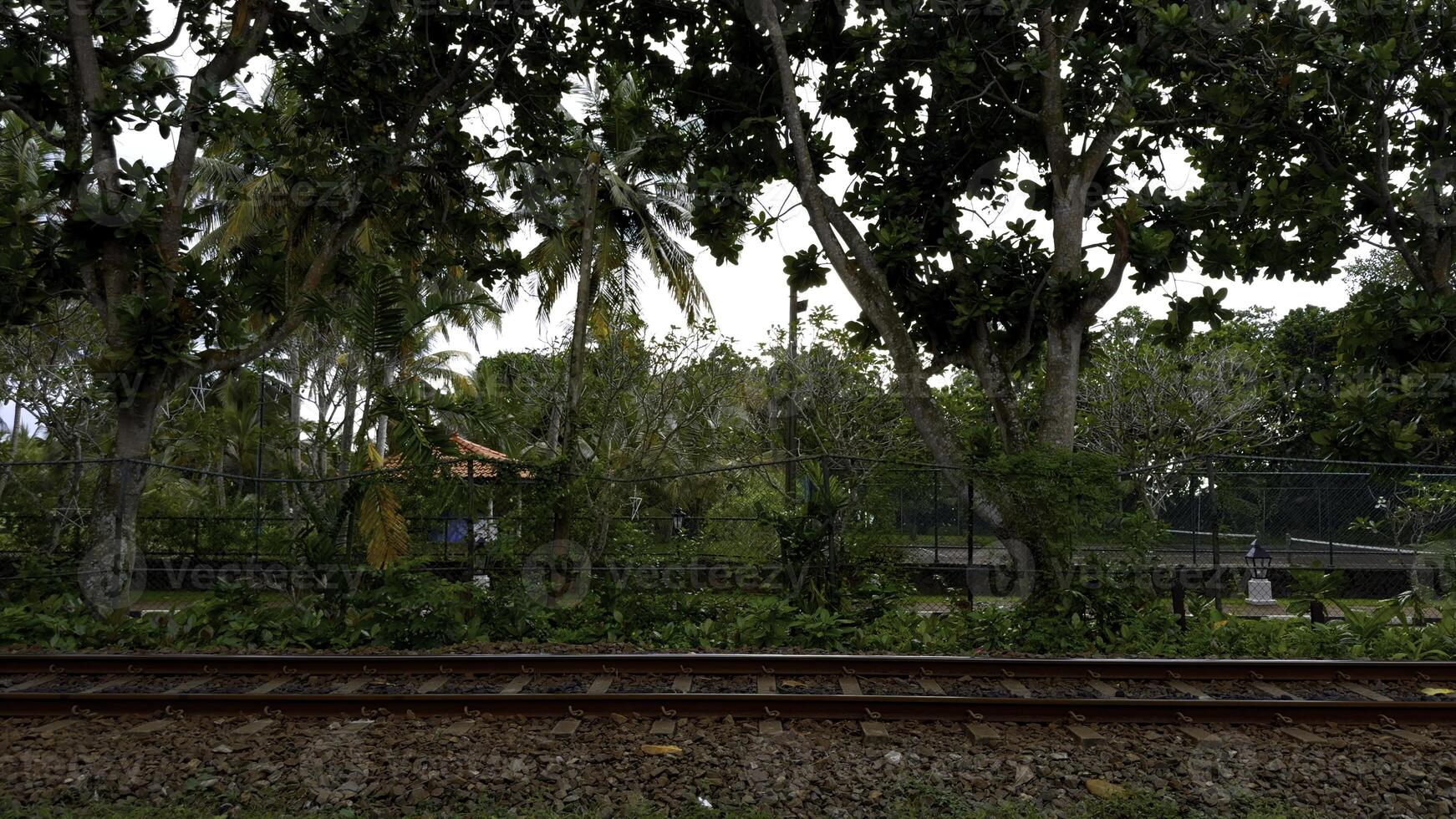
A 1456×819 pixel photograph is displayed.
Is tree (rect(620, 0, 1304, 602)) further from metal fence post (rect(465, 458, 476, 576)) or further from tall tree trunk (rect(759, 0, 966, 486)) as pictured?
metal fence post (rect(465, 458, 476, 576))

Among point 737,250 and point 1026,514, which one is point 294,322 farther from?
point 1026,514

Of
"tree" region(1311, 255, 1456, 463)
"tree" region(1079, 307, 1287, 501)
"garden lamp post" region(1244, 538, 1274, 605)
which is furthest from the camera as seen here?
"tree" region(1079, 307, 1287, 501)

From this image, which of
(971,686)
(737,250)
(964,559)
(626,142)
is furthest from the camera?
(626,142)

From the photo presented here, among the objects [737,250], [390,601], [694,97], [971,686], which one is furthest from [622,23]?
[971,686]

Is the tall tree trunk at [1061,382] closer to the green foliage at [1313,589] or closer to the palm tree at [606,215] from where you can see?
the green foliage at [1313,589]

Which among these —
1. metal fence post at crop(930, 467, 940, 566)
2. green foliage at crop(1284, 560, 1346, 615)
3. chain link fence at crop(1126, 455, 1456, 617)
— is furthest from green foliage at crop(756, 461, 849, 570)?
green foliage at crop(1284, 560, 1346, 615)

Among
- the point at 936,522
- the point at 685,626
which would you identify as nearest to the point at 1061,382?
the point at 936,522

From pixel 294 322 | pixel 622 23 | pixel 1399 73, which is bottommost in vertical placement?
pixel 294 322

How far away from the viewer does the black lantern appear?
11586 mm

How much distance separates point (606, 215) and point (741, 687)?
408 inches

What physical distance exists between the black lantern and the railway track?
4.59 metres

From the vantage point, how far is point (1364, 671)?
7.02m

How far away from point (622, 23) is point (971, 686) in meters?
7.98

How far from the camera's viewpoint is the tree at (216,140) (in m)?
8.77
